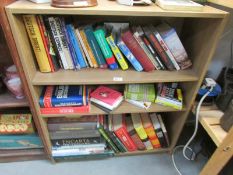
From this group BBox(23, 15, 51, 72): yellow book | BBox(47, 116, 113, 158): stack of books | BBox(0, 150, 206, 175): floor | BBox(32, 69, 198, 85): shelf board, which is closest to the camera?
BBox(23, 15, 51, 72): yellow book

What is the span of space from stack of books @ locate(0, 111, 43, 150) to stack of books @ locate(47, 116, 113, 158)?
110 mm

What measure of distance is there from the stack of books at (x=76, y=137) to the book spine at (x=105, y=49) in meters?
0.38

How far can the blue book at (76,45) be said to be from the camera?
86 centimetres

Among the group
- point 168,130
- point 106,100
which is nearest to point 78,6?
point 106,100

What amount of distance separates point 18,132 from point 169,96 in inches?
36.2

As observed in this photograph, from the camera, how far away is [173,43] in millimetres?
938

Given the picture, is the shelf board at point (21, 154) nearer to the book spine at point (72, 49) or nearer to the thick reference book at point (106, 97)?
the thick reference book at point (106, 97)

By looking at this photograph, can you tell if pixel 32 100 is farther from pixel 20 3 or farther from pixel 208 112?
pixel 208 112

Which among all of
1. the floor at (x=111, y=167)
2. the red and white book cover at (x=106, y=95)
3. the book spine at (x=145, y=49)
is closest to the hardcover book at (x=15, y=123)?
the floor at (x=111, y=167)

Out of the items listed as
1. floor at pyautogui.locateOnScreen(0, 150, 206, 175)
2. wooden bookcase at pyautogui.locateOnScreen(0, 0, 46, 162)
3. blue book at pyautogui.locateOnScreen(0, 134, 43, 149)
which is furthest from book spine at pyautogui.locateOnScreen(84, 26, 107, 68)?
floor at pyautogui.locateOnScreen(0, 150, 206, 175)

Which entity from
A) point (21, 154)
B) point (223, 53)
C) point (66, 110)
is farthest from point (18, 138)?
point (223, 53)

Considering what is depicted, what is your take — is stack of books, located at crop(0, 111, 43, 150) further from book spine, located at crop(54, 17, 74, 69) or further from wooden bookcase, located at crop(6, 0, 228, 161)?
book spine, located at crop(54, 17, 74, 69)

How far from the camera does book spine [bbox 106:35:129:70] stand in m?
0.89

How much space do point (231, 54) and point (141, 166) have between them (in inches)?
39.0
